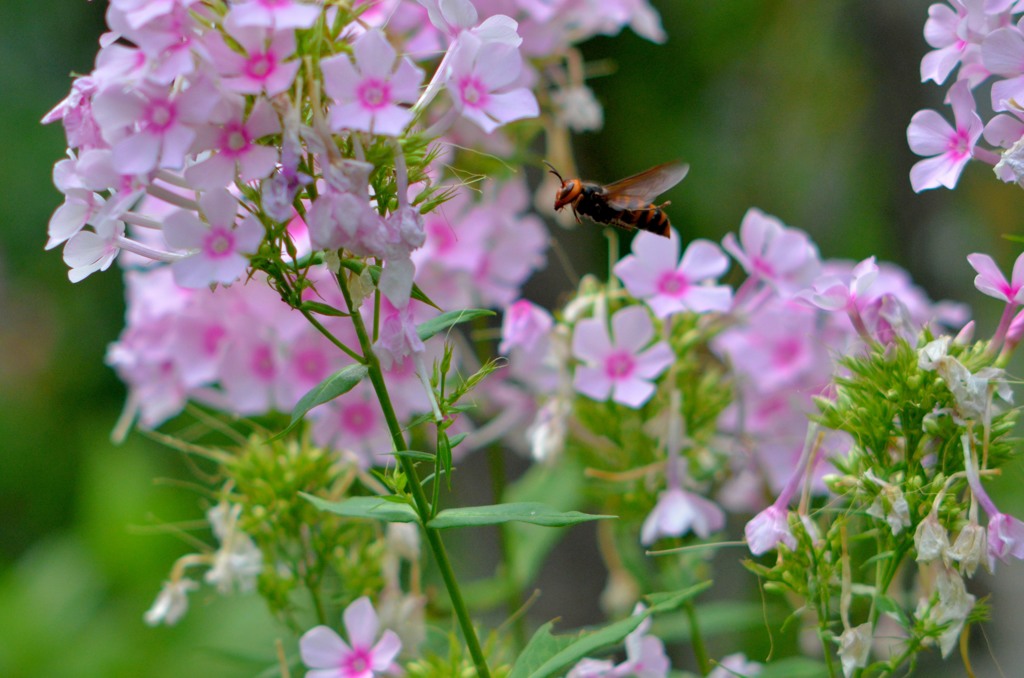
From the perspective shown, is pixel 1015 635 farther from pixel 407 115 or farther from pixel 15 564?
pixel 15 564

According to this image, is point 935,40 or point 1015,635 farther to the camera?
point 1015,635

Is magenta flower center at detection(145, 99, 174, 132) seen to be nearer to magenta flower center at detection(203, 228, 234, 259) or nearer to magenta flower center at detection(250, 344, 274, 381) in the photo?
magenta flower center at detection(203, 228, 234, 259)

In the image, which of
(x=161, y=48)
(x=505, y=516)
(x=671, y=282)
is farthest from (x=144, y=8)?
(x=671, y=282)

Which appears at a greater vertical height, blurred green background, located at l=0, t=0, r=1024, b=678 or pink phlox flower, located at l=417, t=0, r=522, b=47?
pink phlox flower, located at l=417, t=0, r=522, b=47

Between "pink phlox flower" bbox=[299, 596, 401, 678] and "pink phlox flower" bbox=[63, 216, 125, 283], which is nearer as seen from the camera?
"pink phlox flower" bbox=[63, 216, 125, 283]

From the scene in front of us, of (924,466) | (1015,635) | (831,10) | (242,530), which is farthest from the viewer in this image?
(831,10)

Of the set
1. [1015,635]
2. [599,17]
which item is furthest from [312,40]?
[1015,635]

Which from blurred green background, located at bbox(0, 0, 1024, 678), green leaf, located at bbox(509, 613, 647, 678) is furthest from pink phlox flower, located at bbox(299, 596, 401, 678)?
blurred green background, located at bbox(0, 0, 1024, 678)
